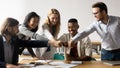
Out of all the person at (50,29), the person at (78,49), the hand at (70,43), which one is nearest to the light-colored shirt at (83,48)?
the person at (78,49)

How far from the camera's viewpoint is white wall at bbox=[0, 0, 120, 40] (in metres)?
5.17

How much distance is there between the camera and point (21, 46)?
A: 301 centimetres

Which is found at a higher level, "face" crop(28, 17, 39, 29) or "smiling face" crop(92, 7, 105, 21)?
"smiling face" crop(92, 7, 105, 21)

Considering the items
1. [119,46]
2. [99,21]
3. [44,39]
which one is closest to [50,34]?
[44,39]

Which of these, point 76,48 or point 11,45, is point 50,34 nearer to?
point 76,48

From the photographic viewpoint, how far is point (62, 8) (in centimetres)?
524

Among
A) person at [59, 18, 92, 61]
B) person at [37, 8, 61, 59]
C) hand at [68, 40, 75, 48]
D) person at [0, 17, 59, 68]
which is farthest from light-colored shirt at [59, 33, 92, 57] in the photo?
person at [0, 17, 59, 68]

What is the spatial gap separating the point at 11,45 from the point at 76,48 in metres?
1.09

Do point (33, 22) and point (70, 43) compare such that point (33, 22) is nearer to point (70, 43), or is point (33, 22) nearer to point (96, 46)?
point (70, 43)

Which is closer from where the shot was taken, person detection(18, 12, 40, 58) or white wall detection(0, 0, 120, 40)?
person detection(18, 12, 40, 58)

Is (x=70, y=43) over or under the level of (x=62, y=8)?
under

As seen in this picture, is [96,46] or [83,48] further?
[96,46]

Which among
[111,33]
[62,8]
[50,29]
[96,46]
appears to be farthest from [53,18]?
[96,46]

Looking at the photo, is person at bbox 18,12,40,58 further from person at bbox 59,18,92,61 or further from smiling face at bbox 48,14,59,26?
person at bbox 59,18,92,61
